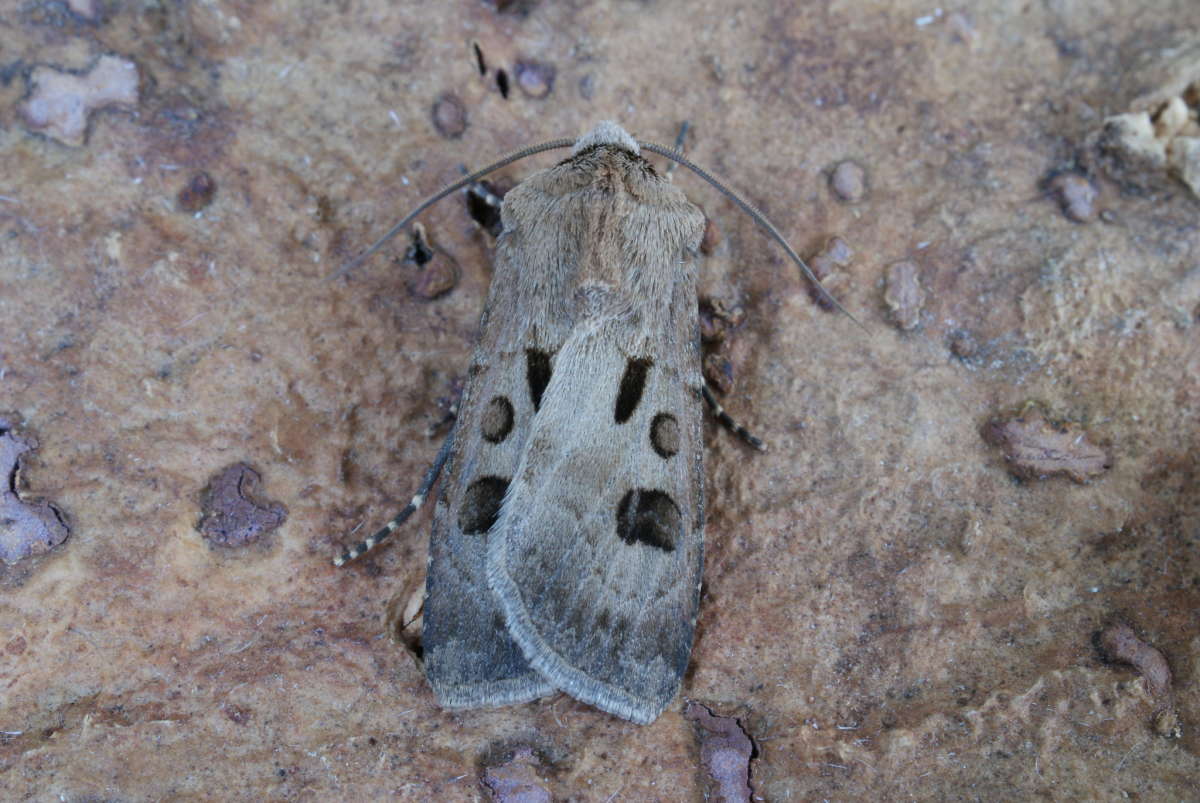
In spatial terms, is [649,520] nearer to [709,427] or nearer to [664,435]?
[664,435]

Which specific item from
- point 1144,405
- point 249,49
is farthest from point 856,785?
point 249,49

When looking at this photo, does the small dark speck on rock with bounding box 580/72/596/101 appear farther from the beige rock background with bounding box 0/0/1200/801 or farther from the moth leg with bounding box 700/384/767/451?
the moth leg with bounding box 700/384/767/451

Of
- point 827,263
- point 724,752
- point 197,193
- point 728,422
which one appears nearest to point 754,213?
point 827,263

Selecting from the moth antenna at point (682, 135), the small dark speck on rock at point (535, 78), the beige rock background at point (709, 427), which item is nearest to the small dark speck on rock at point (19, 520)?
the beige rock background at point (709, 427)

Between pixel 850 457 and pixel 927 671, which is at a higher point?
pixel 850 457

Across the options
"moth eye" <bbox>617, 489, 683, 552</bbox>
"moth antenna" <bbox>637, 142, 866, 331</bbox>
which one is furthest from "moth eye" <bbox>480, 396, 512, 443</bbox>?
"moth antenna" <bbox>637, 142, 866, 331</bbox>

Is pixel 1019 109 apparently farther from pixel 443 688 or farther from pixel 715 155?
pixel 443 688
